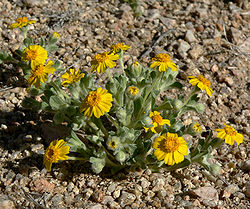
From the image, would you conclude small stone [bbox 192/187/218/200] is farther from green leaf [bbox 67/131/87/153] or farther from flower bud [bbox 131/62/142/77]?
flower bud [bbox 131/62/142/77]

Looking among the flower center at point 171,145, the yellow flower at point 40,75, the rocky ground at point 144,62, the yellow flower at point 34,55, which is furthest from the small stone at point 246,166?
the yellow flower at point 34,55

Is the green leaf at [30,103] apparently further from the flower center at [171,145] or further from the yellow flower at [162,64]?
the flower center at [171,145]

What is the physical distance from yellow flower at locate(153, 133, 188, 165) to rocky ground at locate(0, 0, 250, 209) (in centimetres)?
66

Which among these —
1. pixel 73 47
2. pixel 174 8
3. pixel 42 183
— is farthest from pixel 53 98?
pixel 174 8

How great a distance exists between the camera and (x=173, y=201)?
3.63m

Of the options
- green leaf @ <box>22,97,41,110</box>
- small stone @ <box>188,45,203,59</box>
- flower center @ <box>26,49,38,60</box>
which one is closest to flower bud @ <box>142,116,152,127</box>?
green leaf @ <box>22,97,41,110</box>

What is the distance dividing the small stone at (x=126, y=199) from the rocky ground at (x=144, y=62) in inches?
0.4

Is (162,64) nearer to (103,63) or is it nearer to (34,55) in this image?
(103,63)

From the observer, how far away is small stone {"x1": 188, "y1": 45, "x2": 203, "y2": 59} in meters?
5.50

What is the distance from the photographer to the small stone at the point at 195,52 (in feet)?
18.1

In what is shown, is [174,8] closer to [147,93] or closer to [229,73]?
[229,73]

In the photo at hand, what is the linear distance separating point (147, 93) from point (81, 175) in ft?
4.04

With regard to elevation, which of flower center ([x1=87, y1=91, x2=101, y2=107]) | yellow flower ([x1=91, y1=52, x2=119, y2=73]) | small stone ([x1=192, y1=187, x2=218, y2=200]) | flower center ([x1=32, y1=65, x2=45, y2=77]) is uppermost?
yellow flower ([x1=91, y1=52, x2=119, y2=73])

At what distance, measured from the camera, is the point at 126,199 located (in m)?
3.57
